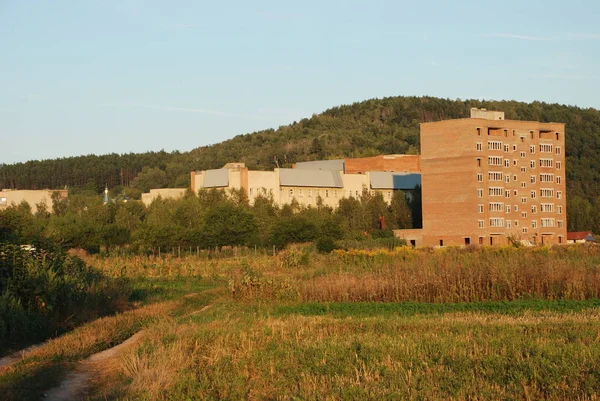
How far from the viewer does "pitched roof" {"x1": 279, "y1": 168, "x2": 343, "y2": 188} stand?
11681 cm

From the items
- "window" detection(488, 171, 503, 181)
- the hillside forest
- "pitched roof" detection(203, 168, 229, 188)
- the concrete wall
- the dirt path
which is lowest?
the dirt path

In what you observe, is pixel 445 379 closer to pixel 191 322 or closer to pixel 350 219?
pixel 191 322

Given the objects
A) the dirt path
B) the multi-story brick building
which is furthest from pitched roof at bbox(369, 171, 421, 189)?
the dirt path

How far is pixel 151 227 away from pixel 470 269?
4973 cm

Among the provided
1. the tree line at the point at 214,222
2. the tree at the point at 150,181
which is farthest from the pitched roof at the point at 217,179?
the tree at the point at 150,181

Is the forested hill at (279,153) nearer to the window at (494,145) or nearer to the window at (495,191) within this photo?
the window at (494,145)

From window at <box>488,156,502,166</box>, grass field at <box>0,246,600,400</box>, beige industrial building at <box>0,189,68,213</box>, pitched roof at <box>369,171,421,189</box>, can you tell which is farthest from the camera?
pitched roof at <box>369,171,421,189</box>

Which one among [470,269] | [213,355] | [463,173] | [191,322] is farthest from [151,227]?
[213,355]

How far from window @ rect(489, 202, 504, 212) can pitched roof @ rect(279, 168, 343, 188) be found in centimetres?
2976

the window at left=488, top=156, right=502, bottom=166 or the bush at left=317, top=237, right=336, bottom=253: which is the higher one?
the window at left=488, top=156, right=502, bottom=166

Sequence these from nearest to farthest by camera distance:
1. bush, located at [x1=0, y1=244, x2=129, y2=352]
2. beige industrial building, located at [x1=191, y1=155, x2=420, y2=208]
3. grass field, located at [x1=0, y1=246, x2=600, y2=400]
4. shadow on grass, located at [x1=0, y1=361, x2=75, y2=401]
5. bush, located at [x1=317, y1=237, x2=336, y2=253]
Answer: shadow on grass, located at [x1=0, y1=361, x2=75, y2=401]
grass field, located at [x1=0, y1=246, x2=600, y2=400]
bush, located at [x1=0, y1=244, x2=129, y2=352]
bush, located at [x1=317, y1=237, x2=336, y2=253]
beige industrial building, located at [x1=191, y1=155, x2=420, y2=208]

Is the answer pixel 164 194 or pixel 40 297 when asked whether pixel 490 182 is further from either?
pixel 40 297

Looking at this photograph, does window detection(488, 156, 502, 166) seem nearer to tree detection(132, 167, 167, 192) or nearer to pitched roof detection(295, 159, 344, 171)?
pitched roof detection(295, 159, 344, 171)

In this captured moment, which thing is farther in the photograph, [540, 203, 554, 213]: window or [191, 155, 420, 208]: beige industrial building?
[191, 155, 420, 208]: beige industrial building
